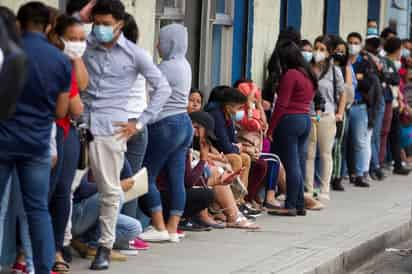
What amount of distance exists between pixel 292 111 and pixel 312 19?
536 cm

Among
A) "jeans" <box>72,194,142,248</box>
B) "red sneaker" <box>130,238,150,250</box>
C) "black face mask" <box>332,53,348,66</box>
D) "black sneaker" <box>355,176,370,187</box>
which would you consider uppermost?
"black face mask" <box>332,53,348,66</box>

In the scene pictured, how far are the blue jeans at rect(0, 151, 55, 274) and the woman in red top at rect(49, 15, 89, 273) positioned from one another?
63 centimetres

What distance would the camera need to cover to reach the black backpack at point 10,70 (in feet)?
18.4

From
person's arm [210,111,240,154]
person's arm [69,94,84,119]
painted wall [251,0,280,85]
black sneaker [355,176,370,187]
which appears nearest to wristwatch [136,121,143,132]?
person's arm [69,94,84,119]

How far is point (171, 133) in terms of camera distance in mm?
11266

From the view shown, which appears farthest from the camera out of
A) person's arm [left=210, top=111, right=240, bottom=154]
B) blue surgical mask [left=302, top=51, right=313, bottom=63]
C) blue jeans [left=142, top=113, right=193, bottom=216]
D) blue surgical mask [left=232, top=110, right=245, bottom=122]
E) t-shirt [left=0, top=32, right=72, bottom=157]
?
blue surgical mask [left=302, top=51, right=313, bottom=63]

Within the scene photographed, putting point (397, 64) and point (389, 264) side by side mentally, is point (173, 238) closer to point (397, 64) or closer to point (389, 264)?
point (389, 264)

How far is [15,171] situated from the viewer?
8672 millimetres

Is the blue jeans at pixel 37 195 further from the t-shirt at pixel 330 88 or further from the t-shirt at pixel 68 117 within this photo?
the t-shirt at pixel 330 88

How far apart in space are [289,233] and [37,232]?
15.5 ft

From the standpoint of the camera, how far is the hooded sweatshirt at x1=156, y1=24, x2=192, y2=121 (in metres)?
11.3

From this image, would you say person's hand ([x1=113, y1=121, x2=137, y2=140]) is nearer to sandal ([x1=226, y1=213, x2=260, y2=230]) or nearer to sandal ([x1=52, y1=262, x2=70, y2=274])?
sandal ([x1=52, y1=262, x2=70, y2=274])

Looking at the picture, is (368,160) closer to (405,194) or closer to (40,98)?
(405,194)

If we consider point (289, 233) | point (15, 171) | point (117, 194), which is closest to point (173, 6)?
point (289, 233)
